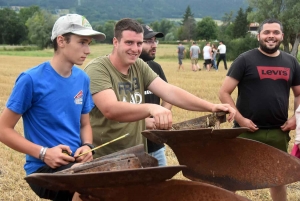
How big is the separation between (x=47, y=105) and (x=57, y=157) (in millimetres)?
353

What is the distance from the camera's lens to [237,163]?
3633 mm

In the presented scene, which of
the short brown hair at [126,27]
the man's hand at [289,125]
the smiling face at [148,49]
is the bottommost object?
the man's hand at [289,125]

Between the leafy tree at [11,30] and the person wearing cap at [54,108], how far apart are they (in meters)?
96.5

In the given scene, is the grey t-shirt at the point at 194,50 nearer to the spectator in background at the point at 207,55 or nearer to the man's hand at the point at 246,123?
the spectator in background at the point at 207,55

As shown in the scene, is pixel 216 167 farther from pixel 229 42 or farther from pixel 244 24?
pixel 244 24

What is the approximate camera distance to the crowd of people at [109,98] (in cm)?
314

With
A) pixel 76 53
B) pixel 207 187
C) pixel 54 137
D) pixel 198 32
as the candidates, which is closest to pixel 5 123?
pixel 54 137

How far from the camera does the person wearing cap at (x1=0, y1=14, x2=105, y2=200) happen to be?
3100mm

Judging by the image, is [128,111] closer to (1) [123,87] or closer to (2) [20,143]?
(1) [123,87]

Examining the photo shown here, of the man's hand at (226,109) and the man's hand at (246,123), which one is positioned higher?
the man's hand at (226,109)

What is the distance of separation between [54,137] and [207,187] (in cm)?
110

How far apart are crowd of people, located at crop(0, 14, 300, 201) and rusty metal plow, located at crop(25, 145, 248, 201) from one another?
18cm

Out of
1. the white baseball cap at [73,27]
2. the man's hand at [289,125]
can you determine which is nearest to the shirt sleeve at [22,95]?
the white baseball cap at [73,27]

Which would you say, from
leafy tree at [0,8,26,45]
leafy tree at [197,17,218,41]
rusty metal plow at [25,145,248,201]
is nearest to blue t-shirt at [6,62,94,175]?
rusty metal plow at [25,145,248,201]
